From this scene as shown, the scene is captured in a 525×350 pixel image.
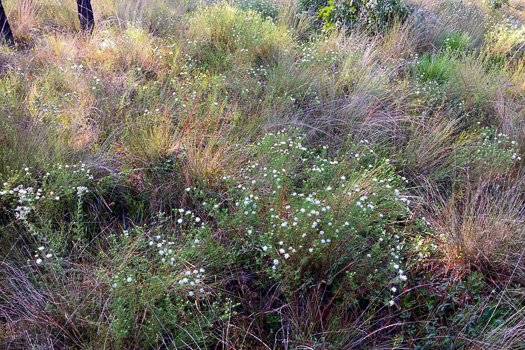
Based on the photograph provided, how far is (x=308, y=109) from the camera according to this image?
399cm

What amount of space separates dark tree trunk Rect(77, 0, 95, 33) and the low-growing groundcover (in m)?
0.52

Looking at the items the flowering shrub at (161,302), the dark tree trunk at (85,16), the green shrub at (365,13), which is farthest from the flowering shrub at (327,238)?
the dark tree trunk at (85,16)

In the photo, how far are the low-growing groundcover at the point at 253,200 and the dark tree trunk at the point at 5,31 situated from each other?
23cm

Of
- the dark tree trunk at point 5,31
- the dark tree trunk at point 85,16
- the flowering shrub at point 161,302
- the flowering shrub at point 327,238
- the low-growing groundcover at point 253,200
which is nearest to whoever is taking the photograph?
the flowering shrub at point 161,302

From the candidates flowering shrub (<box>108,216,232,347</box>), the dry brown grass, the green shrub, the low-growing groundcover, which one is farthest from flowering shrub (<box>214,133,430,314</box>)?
the green shrub

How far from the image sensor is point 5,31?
4855mm

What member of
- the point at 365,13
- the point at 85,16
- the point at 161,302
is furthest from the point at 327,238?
the point at 85,16

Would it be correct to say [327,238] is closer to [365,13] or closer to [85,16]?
[365,13]

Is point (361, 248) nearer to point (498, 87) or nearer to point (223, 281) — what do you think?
point (223, 281)

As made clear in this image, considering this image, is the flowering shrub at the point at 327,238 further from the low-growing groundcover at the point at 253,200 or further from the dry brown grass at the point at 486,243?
the dry brown grass at the point at 486,243

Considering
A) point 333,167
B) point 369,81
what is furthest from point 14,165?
point 369,81

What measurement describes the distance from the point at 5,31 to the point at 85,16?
109 centimetres

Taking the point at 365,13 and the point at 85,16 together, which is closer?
the point at 85,16

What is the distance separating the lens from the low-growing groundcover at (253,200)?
203 cm
